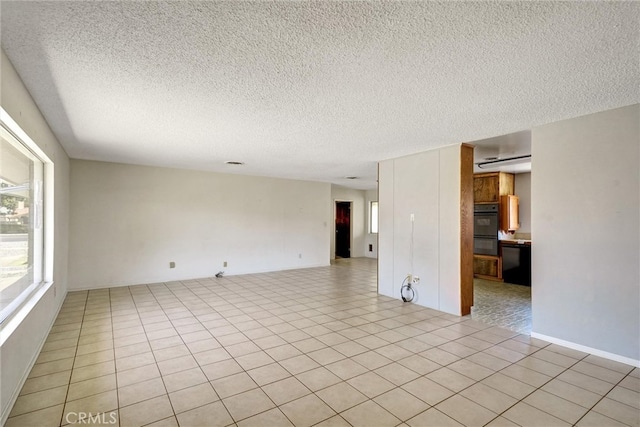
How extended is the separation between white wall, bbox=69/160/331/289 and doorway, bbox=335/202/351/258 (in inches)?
79.3

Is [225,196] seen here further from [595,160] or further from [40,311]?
[595,160]

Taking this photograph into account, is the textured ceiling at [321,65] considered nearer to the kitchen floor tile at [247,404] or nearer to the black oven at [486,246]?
the kitchen floor tile at [247,404]

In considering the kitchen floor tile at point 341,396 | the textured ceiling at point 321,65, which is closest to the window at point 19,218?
the textured ceiling at point 321,65

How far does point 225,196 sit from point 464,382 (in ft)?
19.3

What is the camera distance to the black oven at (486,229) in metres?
6.70

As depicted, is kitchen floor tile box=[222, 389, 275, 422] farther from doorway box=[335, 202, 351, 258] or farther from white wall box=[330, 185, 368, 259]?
doorway box=[335, 202, 351, 258]

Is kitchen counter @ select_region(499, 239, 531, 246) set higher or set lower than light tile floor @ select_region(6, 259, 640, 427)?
higher

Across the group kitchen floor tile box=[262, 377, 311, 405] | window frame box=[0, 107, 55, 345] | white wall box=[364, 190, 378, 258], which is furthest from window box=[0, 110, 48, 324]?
white wall box=[364, 190, 378, 258]

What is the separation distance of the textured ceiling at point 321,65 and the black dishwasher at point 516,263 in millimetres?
3687

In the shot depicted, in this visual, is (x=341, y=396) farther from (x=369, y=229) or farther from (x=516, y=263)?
(x=369, y=229)

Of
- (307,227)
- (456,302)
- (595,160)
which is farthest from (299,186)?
(595,160)

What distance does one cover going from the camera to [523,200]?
706 centimetres

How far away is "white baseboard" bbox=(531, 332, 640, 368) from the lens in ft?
9.12

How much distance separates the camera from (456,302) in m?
4.26
